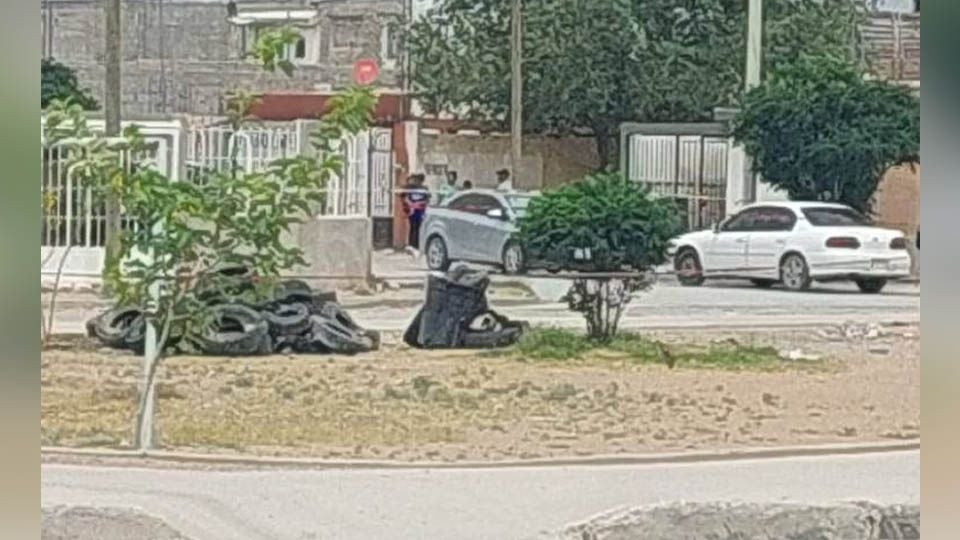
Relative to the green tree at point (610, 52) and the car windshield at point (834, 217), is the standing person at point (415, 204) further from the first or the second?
the car windshield at point (834, 217)

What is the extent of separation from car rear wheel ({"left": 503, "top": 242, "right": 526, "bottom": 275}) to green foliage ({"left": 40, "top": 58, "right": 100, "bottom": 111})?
0.77m

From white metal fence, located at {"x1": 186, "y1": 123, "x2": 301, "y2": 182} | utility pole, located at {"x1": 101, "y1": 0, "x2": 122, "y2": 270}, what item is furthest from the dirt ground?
white metal fence, located at {"x1": 186, "y1": 123, "x2": 301, "y2": 182}

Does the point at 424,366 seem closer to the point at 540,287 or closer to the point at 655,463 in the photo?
the point at 540,287

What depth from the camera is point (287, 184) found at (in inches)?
92.9

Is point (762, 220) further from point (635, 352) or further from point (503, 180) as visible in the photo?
point (503, 180)

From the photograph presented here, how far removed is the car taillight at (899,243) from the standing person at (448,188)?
77cm

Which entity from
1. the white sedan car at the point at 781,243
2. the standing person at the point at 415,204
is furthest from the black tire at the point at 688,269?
the standing person at the point at 415,204

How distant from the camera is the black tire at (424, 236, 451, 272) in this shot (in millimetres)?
2330

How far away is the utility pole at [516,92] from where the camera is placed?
2.32 m
